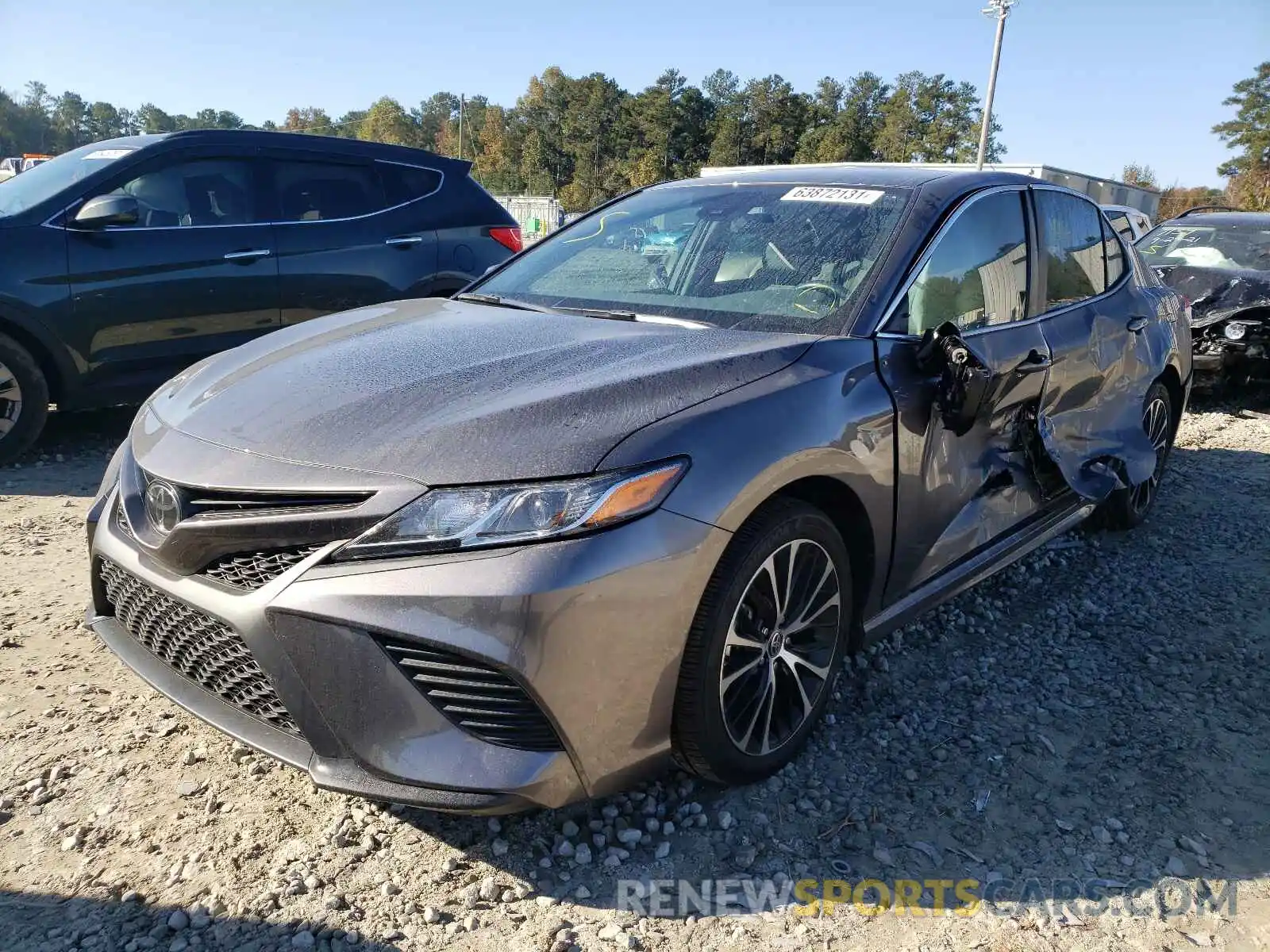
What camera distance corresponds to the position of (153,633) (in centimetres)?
236

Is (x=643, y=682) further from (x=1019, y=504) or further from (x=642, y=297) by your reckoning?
(x=1019, y=504)

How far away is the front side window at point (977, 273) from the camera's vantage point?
2982 mm

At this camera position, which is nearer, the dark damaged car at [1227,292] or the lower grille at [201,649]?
the lower grille at [201,649]

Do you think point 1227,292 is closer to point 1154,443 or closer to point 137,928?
point 1154,443

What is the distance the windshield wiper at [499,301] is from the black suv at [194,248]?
2.60m

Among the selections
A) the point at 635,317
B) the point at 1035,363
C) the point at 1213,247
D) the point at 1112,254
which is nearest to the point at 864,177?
the point at 1035,363

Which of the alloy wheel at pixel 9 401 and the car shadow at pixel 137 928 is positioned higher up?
the alloy wheel at pixel 9 401

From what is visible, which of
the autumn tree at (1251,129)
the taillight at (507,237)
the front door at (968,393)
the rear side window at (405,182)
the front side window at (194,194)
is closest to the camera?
the front door at (968,393)

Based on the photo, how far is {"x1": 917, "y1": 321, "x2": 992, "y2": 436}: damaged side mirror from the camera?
283 centimetres

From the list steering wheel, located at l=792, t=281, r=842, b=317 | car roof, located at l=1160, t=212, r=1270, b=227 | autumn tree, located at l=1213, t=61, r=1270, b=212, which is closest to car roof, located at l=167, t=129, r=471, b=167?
steering wheel, located at l=792, t=281, r=842, b=317

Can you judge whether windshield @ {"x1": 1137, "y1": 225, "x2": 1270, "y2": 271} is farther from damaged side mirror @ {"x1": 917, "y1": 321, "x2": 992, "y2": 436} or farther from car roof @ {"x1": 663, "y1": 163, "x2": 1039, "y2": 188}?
damaged side mirror @ {"x1": 917, "y1": 321, "x2": 992, "y2": 436}

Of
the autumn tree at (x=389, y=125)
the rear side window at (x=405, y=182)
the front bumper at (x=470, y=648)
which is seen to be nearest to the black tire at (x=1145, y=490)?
the front bumper at (x=470, y=648)

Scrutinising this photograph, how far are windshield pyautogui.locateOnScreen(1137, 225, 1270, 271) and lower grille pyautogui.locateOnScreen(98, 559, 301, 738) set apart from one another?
8.58m

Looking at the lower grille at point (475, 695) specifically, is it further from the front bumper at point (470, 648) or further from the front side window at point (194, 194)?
the front side window at point (194, 194)
